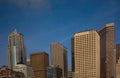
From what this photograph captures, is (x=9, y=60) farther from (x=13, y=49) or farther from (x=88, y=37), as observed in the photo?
(x=88, y=37)

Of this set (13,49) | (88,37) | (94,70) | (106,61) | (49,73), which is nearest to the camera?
(94,70)

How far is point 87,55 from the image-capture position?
16859 millimetres

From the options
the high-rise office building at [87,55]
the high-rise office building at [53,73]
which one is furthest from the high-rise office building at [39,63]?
the high-rise office building at [87,55]

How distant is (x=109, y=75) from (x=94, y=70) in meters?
3.28

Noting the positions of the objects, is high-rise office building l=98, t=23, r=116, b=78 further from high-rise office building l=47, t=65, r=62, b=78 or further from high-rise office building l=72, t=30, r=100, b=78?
high-rise office building l=47, t=65, r=62, b=78

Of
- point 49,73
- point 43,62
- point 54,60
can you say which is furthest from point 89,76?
point 54,60

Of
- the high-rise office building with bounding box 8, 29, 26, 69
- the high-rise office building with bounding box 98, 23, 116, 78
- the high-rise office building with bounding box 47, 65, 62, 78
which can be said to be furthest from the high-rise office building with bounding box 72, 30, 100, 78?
the high-rise office building with bounding box 8, 29, 26, 69

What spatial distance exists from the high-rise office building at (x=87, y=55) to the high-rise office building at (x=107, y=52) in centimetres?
213

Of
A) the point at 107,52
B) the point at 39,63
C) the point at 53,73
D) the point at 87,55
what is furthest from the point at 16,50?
the point at 87,55

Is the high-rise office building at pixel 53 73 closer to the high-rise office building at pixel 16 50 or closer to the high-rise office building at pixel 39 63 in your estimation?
the high-rise office building at pixel 39 63

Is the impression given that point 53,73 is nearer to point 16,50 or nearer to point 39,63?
point 39,63

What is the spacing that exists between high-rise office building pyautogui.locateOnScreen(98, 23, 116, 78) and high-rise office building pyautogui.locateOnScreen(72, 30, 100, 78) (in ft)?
6.98

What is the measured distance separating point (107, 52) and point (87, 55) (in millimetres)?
5942

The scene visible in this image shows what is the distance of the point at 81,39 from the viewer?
58.9 ft
